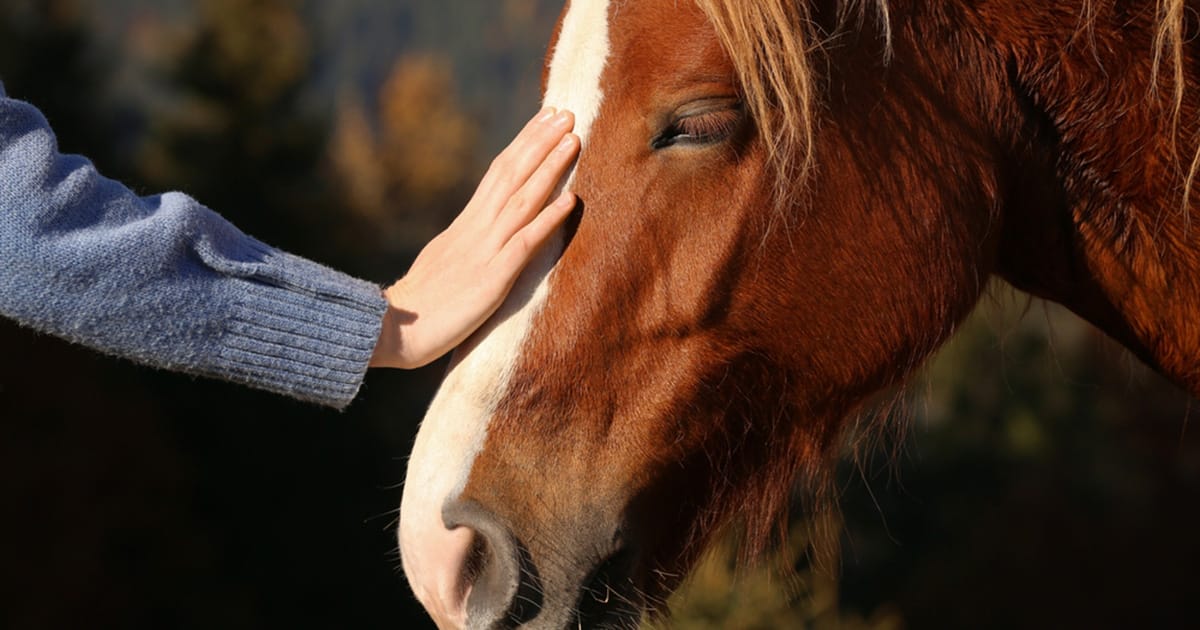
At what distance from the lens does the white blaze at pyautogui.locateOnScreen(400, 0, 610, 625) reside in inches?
55.8

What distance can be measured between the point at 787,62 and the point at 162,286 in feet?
2.71

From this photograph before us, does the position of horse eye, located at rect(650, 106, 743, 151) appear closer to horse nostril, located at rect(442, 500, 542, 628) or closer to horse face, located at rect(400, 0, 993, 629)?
horse face, located at rect(400, 0, 993, 629)

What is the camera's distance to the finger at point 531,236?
1.44m

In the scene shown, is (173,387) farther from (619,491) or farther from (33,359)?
(619,491)

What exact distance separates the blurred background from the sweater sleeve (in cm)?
531

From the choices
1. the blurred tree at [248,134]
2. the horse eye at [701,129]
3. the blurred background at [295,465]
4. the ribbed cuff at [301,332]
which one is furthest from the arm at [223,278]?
the blurred tree at [248,134]

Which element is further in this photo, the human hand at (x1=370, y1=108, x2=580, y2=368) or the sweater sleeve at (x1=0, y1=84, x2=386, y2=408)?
the human hand at (x1=370, y1=108, x2=580, y2=368)

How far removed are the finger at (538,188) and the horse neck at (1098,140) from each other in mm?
473

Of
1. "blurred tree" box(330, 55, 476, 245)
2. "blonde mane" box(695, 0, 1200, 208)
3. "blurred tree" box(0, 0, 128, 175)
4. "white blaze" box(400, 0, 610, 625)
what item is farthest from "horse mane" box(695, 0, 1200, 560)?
"blurred tree" box(330, 55, 476, 245)

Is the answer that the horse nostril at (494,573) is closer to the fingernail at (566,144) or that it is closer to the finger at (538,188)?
the finger at (538,188)

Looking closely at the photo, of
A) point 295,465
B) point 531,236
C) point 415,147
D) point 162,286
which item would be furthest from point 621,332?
point 415,147

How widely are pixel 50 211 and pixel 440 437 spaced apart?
0.53m

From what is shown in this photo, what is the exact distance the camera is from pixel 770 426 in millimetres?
1630

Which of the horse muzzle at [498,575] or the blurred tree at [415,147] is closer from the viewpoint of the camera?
the horse muzzle at [498,575]
